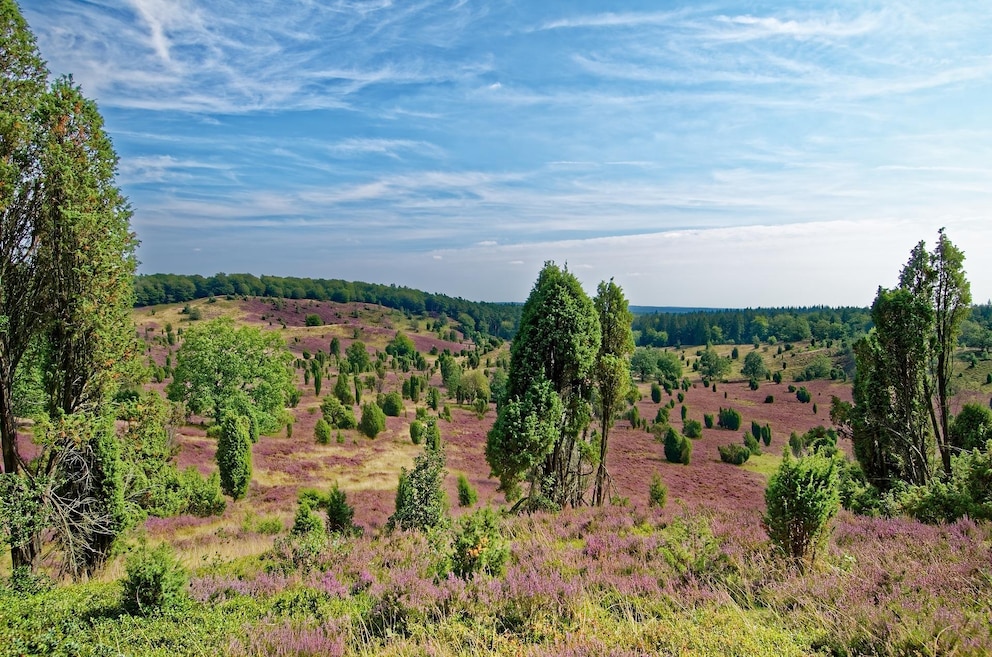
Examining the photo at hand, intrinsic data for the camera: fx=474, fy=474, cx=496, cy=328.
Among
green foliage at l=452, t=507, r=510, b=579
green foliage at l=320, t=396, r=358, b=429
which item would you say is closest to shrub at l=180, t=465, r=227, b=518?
green foliage at l=452, t=507, r=510, b=579

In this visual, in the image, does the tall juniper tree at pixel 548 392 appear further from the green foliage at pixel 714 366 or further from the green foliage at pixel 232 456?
the green foliage at pixel 714 366

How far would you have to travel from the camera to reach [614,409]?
13461 millimetres

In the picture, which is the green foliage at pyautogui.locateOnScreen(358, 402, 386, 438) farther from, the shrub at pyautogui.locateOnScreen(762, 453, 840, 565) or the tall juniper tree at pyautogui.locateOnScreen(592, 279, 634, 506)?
the shrub at pyautogui.locateOnScreen(762, 453, 840, 565)

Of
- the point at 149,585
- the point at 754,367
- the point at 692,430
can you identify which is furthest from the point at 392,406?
the point at 754,367

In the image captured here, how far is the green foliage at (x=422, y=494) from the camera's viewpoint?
13.1 m

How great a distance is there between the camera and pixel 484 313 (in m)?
180

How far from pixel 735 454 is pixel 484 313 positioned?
142714mm

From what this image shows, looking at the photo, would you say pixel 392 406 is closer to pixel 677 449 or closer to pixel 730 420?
pixel 677 449

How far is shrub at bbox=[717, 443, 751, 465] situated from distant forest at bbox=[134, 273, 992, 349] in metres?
79.3

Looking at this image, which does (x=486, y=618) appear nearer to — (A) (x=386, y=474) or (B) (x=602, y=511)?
(B) (x=602, y=511)

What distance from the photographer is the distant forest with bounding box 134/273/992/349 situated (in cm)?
12812

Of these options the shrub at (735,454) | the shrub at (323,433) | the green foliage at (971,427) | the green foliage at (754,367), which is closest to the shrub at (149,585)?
the green foliage at (971,427)

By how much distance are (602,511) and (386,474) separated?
20.8 metres

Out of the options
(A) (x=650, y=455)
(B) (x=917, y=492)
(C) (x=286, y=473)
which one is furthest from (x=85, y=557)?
(A) (x=650, y=455)
